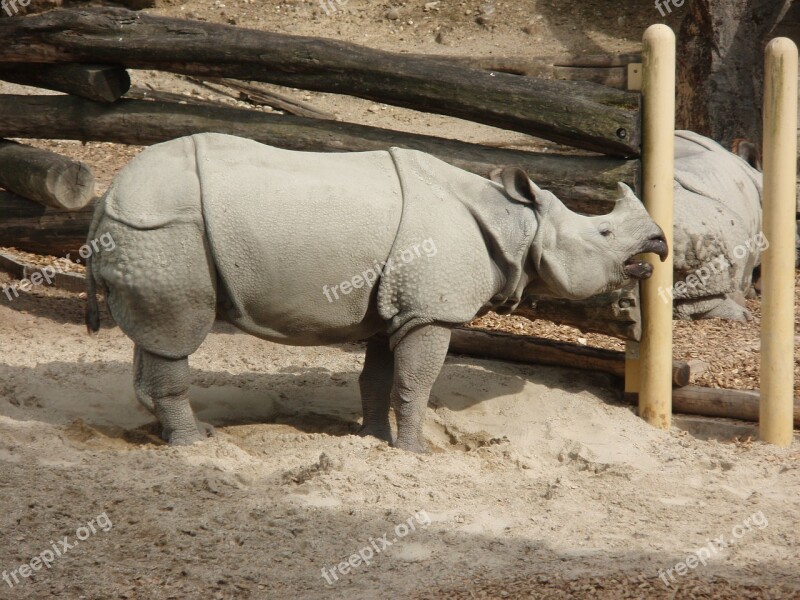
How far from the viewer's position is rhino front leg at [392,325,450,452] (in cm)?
520

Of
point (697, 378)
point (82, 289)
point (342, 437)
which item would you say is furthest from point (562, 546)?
point (82, 289)

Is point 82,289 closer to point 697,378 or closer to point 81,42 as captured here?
point 81,42

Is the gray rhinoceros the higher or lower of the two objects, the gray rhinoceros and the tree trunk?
the lower

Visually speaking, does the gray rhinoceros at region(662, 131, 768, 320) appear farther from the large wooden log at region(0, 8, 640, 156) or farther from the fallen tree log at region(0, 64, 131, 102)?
the fallen tree log at region(0, 64, 131, 102)

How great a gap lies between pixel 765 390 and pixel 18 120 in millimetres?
5098

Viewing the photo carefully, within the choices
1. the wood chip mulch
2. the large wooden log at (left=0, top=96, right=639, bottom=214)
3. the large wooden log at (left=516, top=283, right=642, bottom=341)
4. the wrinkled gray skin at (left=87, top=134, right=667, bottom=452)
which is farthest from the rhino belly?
the wood chip mulch

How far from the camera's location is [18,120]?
23.7ft

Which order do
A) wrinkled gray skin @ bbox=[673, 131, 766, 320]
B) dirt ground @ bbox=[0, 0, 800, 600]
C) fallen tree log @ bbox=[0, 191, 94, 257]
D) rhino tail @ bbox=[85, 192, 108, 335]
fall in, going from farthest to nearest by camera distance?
wrinkled gray skin @ bbox=[673, 131, 766, 320] → fallen tree log @ bbox=[0, 191, 94, 257] → rhino tail @ bbox=[85, 192, 108, 335] → dirt ground @ bbox=[0, 0, 800, 600]

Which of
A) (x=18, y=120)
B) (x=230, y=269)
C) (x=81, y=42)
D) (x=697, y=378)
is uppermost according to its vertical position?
(x=81, y=42)

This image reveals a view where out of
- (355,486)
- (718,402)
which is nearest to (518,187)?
(355,486)

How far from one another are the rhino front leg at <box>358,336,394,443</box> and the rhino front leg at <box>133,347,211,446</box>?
90cm

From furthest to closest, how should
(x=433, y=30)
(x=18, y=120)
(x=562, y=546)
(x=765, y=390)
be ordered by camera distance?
(x=433, y=30), (x=18, y=120), (x=765, y=390), (x=562, y=546)

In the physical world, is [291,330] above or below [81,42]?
below

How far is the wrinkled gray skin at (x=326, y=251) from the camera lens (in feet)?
16.1
